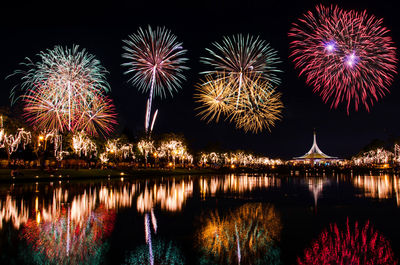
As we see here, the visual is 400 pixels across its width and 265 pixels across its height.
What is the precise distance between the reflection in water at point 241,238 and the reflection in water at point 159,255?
2.14 ft

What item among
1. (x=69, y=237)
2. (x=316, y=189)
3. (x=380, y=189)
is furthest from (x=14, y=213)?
(x=380, y=189)

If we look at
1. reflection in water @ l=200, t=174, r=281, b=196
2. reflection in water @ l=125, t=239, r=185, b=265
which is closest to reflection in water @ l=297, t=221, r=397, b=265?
reflection in water @ l=125, t=239, r=185, b=265

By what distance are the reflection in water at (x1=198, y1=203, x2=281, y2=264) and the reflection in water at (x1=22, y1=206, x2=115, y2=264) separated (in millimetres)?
2896

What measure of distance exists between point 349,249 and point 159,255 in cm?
504

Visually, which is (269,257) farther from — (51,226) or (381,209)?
(381,209)

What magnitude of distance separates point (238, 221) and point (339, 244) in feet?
13.6

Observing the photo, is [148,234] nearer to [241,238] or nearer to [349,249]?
[241,238]

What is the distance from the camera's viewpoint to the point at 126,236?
9922 millimetres

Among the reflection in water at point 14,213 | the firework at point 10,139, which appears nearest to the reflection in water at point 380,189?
the reflection in water at point 14,213

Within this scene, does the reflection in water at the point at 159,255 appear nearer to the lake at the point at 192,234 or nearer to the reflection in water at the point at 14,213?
the lake at the point at 192,234

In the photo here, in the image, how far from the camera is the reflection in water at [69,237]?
25.2ft

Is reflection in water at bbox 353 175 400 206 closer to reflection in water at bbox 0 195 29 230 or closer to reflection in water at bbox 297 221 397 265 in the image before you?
reflection in water at bbox 297 221 397 265

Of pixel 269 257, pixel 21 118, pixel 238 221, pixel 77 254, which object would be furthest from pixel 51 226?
pixel 21 118

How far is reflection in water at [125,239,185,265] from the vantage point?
7520 millimetres
